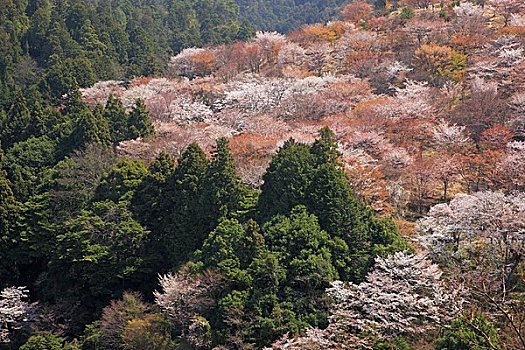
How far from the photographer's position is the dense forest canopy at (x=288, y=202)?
44.9ft

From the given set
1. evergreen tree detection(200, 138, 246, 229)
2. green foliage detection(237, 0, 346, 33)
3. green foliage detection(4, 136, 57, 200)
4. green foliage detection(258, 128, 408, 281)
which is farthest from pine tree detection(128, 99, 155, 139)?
green foliage detection(237, 0, 346, 33)

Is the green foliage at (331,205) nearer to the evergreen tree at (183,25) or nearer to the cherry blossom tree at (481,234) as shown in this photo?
the cherry blossom tree at (481,234)

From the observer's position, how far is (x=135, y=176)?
67.9ft

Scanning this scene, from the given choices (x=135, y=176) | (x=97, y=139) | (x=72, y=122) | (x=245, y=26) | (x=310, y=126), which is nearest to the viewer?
(x=135, y=176)

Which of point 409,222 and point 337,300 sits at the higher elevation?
point 337,300

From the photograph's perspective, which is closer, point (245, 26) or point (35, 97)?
point (35, 97)

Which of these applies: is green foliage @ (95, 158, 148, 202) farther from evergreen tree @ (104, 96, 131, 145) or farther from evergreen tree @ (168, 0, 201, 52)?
evergreen tree @ (168, 0, 201, 52)

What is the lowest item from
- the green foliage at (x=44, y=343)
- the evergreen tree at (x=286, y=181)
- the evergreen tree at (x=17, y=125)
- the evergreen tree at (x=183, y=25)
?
the evergreen tree at (x=183, y=25)

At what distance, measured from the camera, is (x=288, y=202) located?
1684cm

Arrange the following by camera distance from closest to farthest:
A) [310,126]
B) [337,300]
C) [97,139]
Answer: [337,300] → [310,126] → [97,139]

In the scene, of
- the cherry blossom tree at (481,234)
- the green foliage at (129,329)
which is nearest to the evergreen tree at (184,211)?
the green foliage at (129,329)

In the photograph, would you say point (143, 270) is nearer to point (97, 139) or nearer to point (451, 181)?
point (97, 139)

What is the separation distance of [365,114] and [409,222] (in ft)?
22.6

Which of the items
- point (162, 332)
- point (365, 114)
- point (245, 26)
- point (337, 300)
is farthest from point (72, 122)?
point (245, 26)
